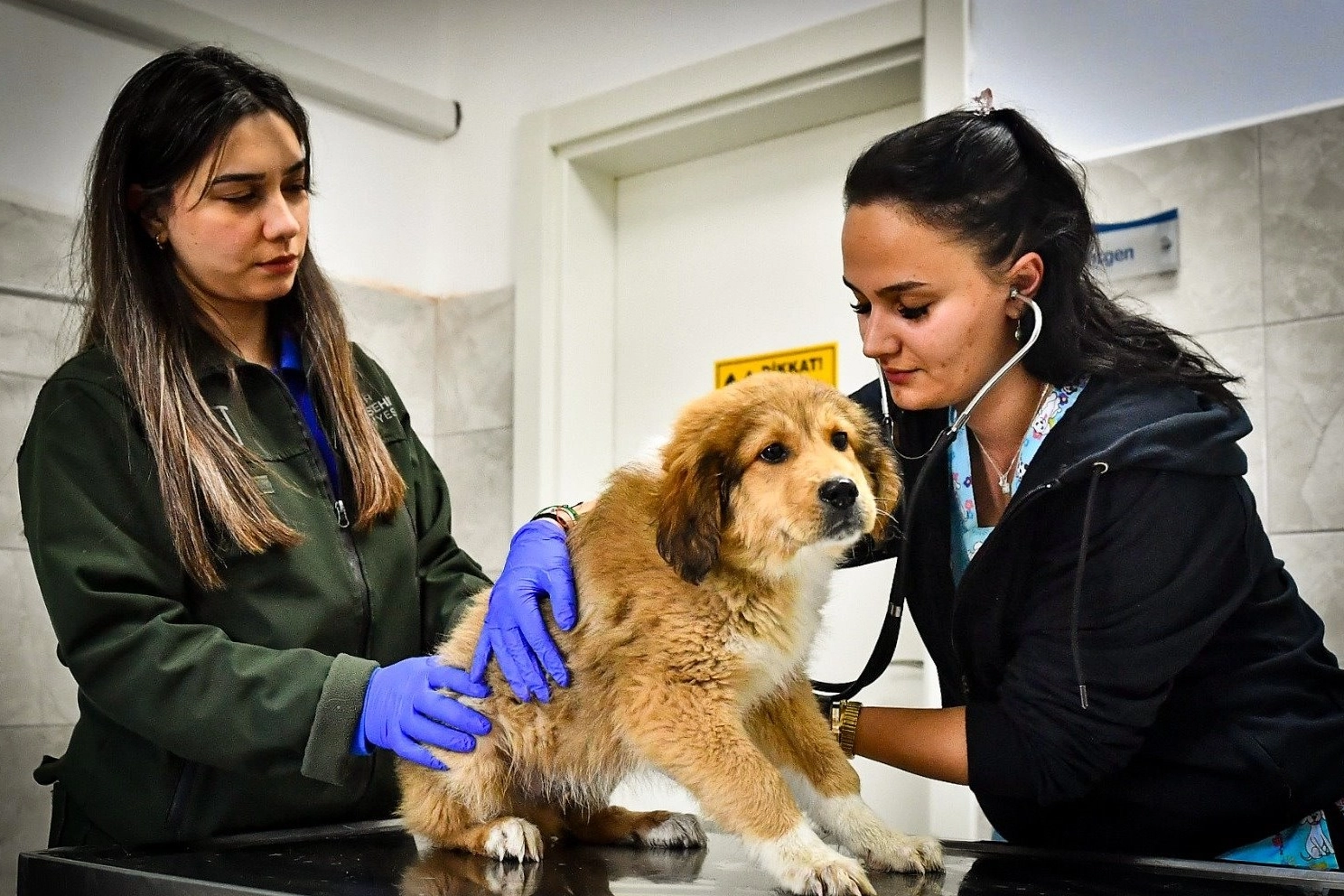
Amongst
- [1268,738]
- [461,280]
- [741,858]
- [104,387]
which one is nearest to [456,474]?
[461,280]

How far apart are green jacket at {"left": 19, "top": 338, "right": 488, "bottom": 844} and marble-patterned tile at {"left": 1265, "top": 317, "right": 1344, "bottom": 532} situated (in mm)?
1698

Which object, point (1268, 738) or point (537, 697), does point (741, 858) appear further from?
point (1268, 738)

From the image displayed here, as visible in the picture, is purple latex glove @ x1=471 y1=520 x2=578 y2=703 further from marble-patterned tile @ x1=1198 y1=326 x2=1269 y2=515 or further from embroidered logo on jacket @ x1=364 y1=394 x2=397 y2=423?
marble-patterned tile @ x1=1198 y1=326 x2=1269 y2=515

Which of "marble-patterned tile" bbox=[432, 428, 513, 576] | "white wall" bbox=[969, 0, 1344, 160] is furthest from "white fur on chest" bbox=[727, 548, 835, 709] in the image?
"marble-patterned tile" bbox=[432, 428, 513, 576]

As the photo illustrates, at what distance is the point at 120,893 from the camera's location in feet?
4.58

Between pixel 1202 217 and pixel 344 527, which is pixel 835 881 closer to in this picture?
pixel 344 527

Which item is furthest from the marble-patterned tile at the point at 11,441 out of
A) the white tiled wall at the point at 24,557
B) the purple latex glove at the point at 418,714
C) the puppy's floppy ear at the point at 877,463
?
the puppy's floppy ear at the point at 877,463

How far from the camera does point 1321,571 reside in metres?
2.46

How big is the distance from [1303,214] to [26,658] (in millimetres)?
2950

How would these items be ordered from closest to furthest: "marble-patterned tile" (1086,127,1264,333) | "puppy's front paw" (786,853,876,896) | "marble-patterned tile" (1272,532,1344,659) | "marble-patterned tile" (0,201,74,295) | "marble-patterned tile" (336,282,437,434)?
"puppy's front paw" (786,853,876,896) < "marble-patterned tile" (1272,532,1344,659) < "marble-patterned tile" (1086,127,1264,333) < "marble-patterned tile" (0,201,74,295) < "marble-patterned tile" (336,282,437,434)

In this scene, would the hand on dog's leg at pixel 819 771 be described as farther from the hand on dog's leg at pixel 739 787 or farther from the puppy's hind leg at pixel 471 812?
the puppy's hind leg at pixel 471 812

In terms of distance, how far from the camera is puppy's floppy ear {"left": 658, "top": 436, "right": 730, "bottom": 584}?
1511mm

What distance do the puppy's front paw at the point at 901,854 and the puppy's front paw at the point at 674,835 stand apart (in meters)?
0.27

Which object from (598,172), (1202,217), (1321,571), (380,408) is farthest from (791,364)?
(380,408)
